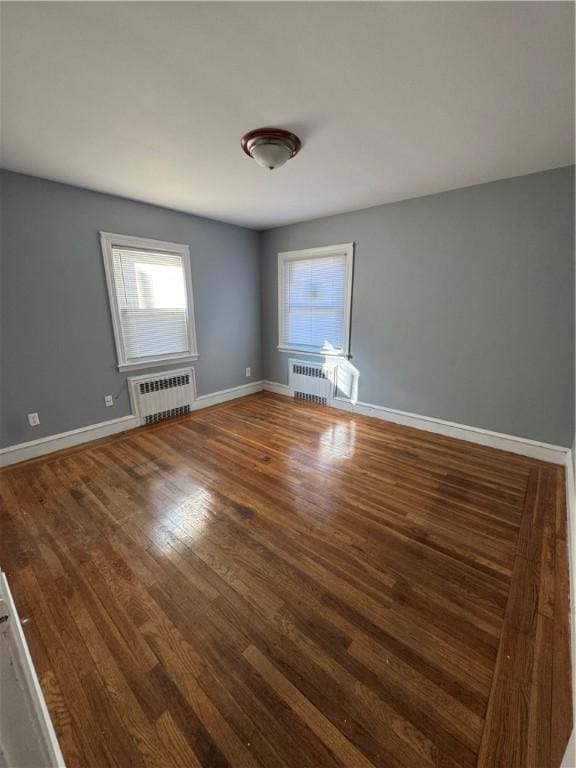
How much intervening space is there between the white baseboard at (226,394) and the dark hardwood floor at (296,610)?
5.21 ft

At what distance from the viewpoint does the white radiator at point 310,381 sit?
13.6 ft

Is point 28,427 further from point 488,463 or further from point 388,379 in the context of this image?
point 488,463

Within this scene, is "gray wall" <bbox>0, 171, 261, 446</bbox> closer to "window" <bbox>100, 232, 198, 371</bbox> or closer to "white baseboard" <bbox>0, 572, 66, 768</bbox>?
"window" <bbox>100, 232, 198, 371</bbox>

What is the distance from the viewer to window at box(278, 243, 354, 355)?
3766mm

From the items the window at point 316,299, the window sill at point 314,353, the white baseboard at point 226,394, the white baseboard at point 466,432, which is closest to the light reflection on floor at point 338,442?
the white baseboard at point 466,432

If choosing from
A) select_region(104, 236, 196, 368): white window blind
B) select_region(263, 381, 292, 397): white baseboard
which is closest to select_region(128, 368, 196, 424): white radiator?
select_region(104, 236, 196, 368): white window blind

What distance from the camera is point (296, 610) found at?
1.43 m

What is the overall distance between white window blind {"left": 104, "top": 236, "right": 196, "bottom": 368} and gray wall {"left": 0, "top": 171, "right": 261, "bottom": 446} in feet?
0.39

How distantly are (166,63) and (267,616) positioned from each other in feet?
→ 8.56

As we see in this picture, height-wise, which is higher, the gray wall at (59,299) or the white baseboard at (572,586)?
the gray wall at (59,299)

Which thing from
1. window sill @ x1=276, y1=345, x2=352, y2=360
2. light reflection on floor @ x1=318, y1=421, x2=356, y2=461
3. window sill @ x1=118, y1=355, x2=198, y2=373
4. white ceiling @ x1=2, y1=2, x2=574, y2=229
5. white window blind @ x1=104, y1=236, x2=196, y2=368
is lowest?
light reflection on floor @ x1=318, y1=421, x2=356, y2=461

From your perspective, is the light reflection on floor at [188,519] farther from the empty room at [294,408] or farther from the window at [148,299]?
the window at [148,299]

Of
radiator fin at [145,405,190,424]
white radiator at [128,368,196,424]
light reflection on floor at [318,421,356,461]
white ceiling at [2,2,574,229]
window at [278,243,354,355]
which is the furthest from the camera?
window at [278,243,354,355]

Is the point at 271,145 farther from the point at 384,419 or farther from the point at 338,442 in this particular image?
the point at 384,419
